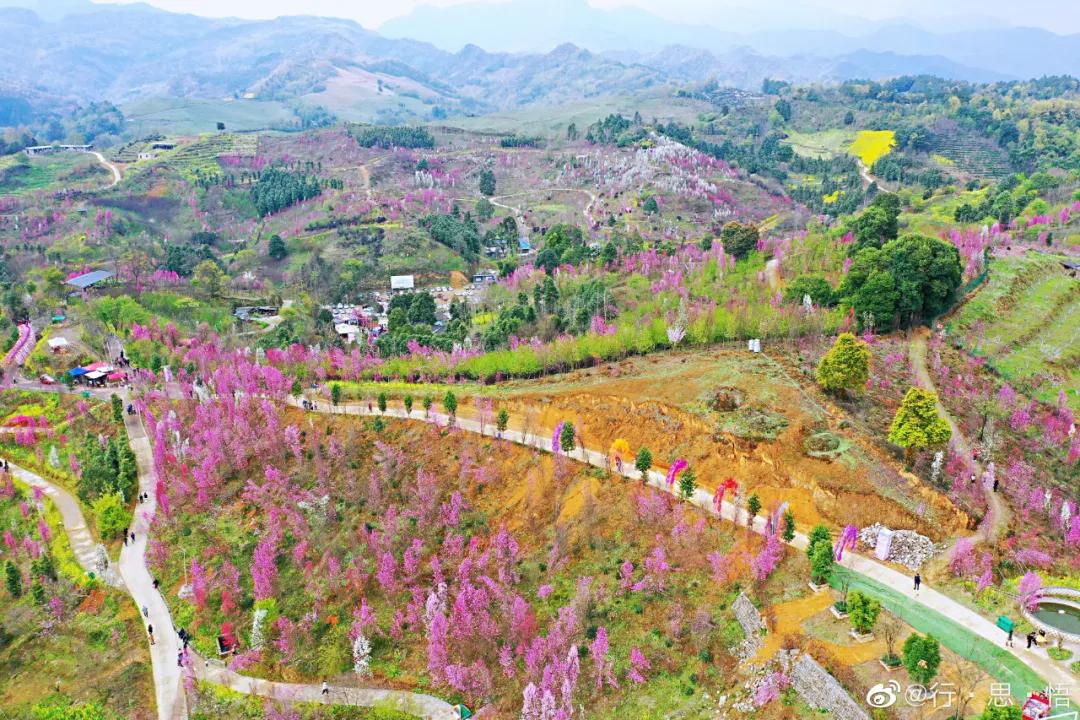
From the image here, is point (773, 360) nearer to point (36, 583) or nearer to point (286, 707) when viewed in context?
point (286, 707)

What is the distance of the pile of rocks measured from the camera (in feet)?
95.8

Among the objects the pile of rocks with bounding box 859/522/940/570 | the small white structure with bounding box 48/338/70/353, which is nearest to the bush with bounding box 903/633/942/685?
the pile of rocks with bounding box 859/522/940/570

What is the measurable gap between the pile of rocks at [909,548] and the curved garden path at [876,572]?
66cm

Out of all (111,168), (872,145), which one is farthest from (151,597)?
(872,145)

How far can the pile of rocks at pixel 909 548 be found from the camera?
95.8ft

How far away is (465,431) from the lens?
4225cm

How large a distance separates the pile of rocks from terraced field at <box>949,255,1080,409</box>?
67.0 ft

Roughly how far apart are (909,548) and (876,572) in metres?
1.92

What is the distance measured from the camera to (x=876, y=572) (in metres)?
28.8

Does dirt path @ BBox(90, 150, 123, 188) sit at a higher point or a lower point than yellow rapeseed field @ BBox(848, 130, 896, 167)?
lower

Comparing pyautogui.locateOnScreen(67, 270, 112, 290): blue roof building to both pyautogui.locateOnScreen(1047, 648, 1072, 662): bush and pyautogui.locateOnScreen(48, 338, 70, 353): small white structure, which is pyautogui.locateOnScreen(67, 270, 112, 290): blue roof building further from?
pyautogui.locateOnScreen(1047, 648, 1072, 662): bush

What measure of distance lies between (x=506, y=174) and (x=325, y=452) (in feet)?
311

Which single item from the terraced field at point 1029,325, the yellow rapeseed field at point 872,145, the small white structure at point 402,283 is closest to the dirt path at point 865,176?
the yellow rapeseed field at point 872,145

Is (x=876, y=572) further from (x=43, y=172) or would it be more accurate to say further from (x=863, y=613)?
(x=43, y=172)
